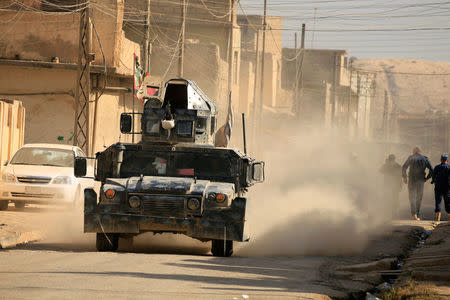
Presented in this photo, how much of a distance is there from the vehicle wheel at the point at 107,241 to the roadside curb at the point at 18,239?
7.33 ft

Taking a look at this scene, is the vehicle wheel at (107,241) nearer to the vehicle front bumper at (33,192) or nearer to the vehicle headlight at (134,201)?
the vehicle headlight at (134,201)

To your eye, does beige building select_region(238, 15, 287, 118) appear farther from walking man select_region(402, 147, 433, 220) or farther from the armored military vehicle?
the armored military vehicle

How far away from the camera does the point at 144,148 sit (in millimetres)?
14781

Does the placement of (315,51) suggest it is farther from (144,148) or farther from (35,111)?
(144,148)

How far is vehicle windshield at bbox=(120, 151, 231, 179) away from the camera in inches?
574

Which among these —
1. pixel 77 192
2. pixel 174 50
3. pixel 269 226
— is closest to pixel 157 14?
pixel 174 50

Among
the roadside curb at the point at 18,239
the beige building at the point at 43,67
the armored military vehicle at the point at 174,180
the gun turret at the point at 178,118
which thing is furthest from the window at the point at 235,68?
the armored military vehicle at the point at 174,180

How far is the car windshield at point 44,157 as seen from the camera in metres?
22.8

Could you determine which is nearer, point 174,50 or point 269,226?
point 269,226

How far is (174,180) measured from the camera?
45.9ft

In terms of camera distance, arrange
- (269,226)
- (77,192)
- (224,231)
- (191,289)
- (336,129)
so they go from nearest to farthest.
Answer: (191,289) → (224,231) → (269,226) → (77,192) → (336,129)

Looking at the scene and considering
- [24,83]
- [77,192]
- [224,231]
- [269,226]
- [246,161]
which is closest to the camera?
[224,231]

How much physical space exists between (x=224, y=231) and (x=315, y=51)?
81151 millimetres

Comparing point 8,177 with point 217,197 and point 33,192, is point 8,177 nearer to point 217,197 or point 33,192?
point 33,192
